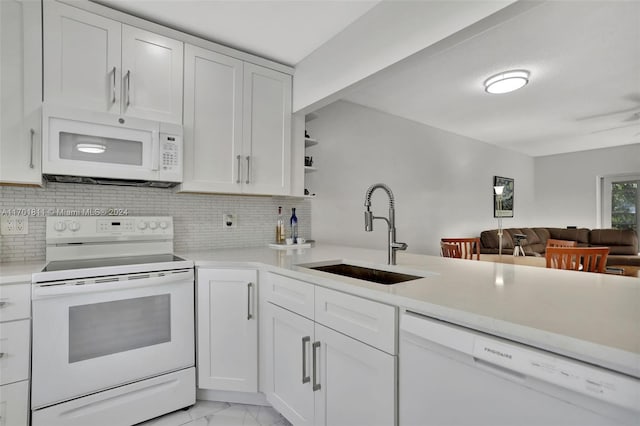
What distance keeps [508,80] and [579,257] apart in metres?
1.62

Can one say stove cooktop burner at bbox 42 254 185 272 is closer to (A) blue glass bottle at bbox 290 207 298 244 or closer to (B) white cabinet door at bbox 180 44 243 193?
(B) white cabinet door at bbox 180 44 243 193

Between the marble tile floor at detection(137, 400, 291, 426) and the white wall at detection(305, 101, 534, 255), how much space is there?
1.57 meters

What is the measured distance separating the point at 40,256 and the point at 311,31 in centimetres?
222

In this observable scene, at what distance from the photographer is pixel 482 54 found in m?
2.56

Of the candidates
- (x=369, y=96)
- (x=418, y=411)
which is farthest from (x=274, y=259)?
(x=369, y=96)

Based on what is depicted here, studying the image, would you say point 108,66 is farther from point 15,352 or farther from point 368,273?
point 368,273

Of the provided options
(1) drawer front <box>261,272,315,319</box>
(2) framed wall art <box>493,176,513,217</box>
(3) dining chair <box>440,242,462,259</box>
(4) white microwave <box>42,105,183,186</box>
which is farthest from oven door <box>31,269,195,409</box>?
(2) framed wall art <box>493,176,513,217</box>

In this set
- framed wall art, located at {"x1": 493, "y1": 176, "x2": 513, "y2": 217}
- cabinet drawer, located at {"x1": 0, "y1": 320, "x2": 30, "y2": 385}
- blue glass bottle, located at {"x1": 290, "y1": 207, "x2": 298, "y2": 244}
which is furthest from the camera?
framed wall art, located at {"x1": 493, "y1": 176, "x2": 513, "y2": 217}

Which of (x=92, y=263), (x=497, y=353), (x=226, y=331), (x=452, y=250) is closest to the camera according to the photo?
(x=497, y=353)

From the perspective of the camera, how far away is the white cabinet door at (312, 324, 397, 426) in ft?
3.73

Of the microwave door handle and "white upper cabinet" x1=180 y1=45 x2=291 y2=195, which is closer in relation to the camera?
the microwave door handle

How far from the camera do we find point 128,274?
168 cm

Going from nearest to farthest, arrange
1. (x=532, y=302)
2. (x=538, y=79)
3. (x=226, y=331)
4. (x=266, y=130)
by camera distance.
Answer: (x=532, y=302) < (x=226, y=331) < (x=266, y=130) < (x=538, y=79)

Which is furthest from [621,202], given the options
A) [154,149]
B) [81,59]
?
[81,59]
